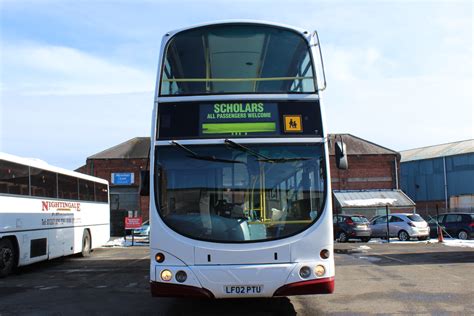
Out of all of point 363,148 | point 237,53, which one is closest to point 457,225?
point 363,148

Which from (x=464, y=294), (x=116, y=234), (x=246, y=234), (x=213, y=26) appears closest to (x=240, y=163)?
(x=246, y=234)

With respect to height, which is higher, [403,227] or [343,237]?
[403,227]

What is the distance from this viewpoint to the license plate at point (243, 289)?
6.46 meters

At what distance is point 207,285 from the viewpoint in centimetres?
648

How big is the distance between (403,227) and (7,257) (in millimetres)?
19044

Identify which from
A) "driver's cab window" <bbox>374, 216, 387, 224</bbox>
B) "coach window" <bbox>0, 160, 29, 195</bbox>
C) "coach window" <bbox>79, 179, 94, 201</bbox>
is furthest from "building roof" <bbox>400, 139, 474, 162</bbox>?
"coach window" <bbox>0, 160, 29, 195</bbox>

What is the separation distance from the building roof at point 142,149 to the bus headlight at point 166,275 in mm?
37643

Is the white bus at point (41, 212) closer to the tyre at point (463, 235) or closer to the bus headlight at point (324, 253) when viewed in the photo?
the bus headlight at point (324, 253)

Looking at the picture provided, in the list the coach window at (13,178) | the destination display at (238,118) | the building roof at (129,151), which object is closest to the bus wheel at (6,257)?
the coach window at (13,178)

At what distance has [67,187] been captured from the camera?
16.7 m

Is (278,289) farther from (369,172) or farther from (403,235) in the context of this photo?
(369,172)

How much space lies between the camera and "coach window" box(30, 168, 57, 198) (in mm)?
14129

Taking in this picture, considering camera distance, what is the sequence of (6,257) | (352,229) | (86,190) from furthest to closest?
1. (352,229)
2. (86,190)
3. (6,257)

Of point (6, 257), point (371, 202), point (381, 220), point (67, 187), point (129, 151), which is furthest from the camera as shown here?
point (129, 151)
